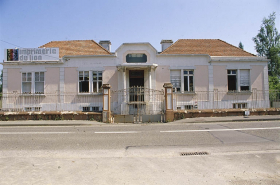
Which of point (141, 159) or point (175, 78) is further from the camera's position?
point (175, 78)


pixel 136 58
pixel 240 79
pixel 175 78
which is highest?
pixel 136 58

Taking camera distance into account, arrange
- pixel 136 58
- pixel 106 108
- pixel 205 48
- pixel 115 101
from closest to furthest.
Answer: pixel 106 108 → pixel 115 101 → pixel 136 58 → pixel 205 48

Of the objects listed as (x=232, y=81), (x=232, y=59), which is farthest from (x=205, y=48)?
(x=232, y=81)

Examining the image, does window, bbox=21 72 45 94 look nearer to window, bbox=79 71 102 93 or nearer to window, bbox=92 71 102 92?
window, bbox=79 71 102 93

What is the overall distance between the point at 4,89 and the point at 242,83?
2003 cm

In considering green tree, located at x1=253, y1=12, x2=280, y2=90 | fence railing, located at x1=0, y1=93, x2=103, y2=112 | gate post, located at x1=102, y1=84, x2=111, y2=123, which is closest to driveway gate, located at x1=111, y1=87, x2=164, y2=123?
gate post, located at x1=102, y1=84, x2=111, y2=123

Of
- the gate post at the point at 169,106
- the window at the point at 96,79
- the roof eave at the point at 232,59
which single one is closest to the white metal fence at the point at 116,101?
the window at the point at 96,79

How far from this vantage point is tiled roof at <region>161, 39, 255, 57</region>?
1838cm

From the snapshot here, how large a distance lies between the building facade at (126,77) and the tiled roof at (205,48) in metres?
0.83

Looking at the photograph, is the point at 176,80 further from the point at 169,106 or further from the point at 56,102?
the point at 56,102

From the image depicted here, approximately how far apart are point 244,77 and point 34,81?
1775 cm

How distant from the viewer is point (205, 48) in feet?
63.0

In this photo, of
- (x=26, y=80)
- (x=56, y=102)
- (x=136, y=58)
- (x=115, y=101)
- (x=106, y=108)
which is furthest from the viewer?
(x=136, y=58)

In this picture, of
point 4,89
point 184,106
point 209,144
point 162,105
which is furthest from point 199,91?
point 4,89
